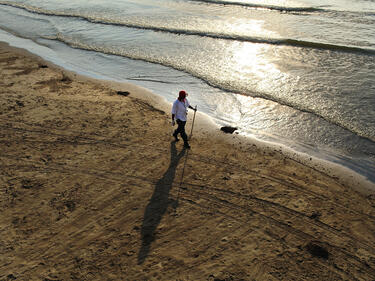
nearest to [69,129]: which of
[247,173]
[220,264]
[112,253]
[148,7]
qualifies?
[112,253]

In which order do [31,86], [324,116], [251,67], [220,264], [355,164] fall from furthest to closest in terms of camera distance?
[251,67] < [31,86] < [324,116] < [355,164] < [220,264]

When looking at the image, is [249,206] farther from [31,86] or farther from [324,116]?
[31,86]

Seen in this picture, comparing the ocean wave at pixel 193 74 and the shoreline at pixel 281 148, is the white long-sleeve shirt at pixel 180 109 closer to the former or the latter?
the shoreline at pixel 281 148

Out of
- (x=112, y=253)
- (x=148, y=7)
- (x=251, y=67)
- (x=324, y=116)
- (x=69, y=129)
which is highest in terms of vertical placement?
(x=148, y=7)

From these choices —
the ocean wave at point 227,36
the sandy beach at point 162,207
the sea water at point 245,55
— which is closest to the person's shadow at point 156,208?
the sandy beach at point 162,207

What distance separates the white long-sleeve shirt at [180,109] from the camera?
7.64 m

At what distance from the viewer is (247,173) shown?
24.0 ft

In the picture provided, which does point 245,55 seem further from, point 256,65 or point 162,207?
point 162,207

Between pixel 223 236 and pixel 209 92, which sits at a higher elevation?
pixel 209 92

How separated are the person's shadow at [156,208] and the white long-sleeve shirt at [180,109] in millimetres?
1185

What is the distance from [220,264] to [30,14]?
95.8 feet

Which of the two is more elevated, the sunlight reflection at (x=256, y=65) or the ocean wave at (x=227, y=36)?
the ocean wave at (x=227, y=36)

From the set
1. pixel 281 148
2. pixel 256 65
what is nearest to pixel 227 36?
pixel 256 65

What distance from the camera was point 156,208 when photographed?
6.27 m
